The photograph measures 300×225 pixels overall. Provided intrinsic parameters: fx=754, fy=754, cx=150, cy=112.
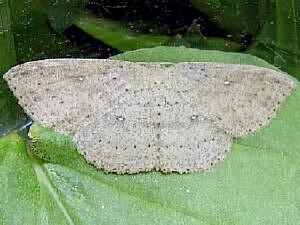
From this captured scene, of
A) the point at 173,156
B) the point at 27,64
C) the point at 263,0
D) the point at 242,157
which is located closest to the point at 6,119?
the point at 27,64

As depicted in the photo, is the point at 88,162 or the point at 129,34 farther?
the point at 129,34

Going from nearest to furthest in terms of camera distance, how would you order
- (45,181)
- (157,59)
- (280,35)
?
(45,181)
(157,59)
(280,35)

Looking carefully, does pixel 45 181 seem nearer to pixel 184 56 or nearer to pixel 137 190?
pixel 137 190

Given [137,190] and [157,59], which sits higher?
[157,59]

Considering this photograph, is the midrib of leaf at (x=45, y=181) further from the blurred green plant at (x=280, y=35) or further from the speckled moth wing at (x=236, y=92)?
the blurred green plant at (x=280, y=35)

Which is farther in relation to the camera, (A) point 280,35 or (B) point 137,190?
(A) point 280,35

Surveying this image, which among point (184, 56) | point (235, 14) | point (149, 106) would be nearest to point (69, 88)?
point (149, 106)

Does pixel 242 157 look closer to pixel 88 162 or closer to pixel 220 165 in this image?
pixel 220 165

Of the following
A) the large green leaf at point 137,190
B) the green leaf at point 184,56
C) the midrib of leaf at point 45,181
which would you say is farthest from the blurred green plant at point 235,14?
the midrib of leaf at point 45,181
